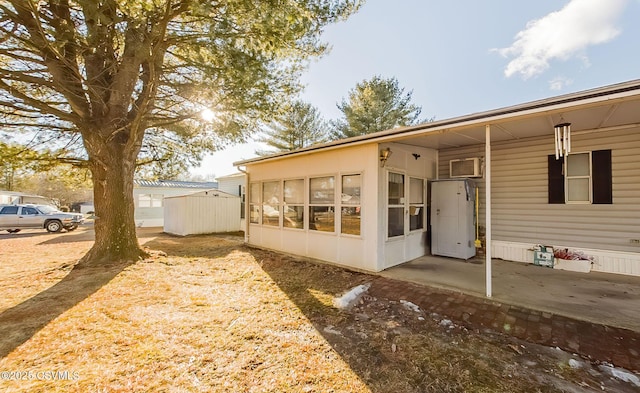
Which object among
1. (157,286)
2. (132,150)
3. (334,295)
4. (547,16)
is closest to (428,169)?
(334,295)

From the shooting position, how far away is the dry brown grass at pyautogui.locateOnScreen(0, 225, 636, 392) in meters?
2.24

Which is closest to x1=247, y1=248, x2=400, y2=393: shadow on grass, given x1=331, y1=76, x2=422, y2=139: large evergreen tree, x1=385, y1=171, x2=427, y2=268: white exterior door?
x1=385, y1=171, x2=427, y2=268: white exterior door

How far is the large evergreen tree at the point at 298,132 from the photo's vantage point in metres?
20.1

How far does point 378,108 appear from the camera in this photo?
54.0 feet

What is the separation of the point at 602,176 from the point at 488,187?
10.1ft

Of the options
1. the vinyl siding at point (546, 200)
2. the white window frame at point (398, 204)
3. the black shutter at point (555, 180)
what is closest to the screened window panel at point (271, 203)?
the white window frame at point (398, 204)

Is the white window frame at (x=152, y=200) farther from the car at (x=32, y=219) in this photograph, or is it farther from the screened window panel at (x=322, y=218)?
the screened window panel at (x=322, y=218)

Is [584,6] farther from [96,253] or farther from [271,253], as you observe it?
[96,253]

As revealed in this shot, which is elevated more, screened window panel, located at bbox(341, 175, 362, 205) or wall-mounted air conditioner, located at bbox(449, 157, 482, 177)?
wall-mounted air conditioner, located at bbox(449, 157, 482, 177)

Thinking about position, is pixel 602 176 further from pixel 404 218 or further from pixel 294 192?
pixel 294 192

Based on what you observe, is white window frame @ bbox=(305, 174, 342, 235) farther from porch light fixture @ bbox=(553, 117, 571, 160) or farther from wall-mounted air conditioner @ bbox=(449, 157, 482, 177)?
porch light fixture @ bbox=(553, 117, 571, 160)

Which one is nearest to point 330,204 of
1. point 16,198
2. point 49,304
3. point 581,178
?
point 49,304

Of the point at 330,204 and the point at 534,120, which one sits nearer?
the point at 534,120

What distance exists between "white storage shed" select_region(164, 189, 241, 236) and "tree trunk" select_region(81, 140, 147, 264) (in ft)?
19.0
